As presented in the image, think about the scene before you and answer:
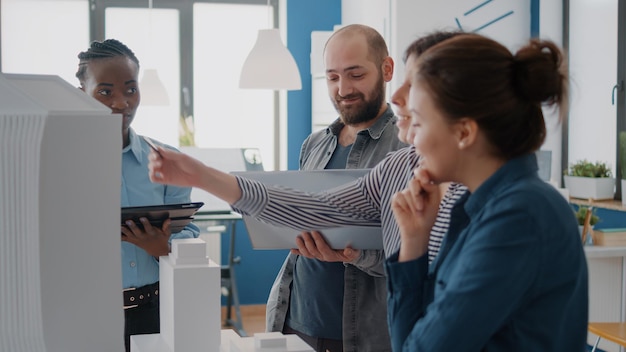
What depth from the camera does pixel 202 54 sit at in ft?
21.3

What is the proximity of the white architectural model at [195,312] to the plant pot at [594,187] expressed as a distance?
395cm

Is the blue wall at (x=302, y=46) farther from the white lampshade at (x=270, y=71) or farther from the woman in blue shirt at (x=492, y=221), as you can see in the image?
the woman in blue shirt at (x=492, y=221)

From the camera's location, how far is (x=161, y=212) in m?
1.68

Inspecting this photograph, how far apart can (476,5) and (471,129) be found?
4648mm

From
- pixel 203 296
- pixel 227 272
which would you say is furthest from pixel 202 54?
pixel 203 296

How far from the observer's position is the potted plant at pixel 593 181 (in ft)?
16.2

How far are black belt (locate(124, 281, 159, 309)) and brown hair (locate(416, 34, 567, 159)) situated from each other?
118 cm

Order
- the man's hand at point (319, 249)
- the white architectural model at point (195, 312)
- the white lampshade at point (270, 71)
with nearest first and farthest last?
the white architectural model at point (195, 312)
the man's hand at point (319, 249)
the white lampshade at point (270, 71)

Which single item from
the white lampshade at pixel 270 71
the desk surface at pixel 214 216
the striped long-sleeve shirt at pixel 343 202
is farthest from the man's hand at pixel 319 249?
the desk surface at pixel 214 216

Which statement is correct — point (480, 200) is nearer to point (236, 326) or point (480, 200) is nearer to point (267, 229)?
point (267, 229)

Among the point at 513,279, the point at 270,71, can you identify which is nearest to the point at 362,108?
the point at 513,279

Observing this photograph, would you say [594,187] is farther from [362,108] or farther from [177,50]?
[177,50]

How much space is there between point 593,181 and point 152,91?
296cm

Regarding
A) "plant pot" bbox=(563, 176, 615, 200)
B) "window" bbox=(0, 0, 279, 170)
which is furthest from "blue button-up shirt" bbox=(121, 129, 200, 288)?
"window" bbox=(0, 0, 279, 170)
